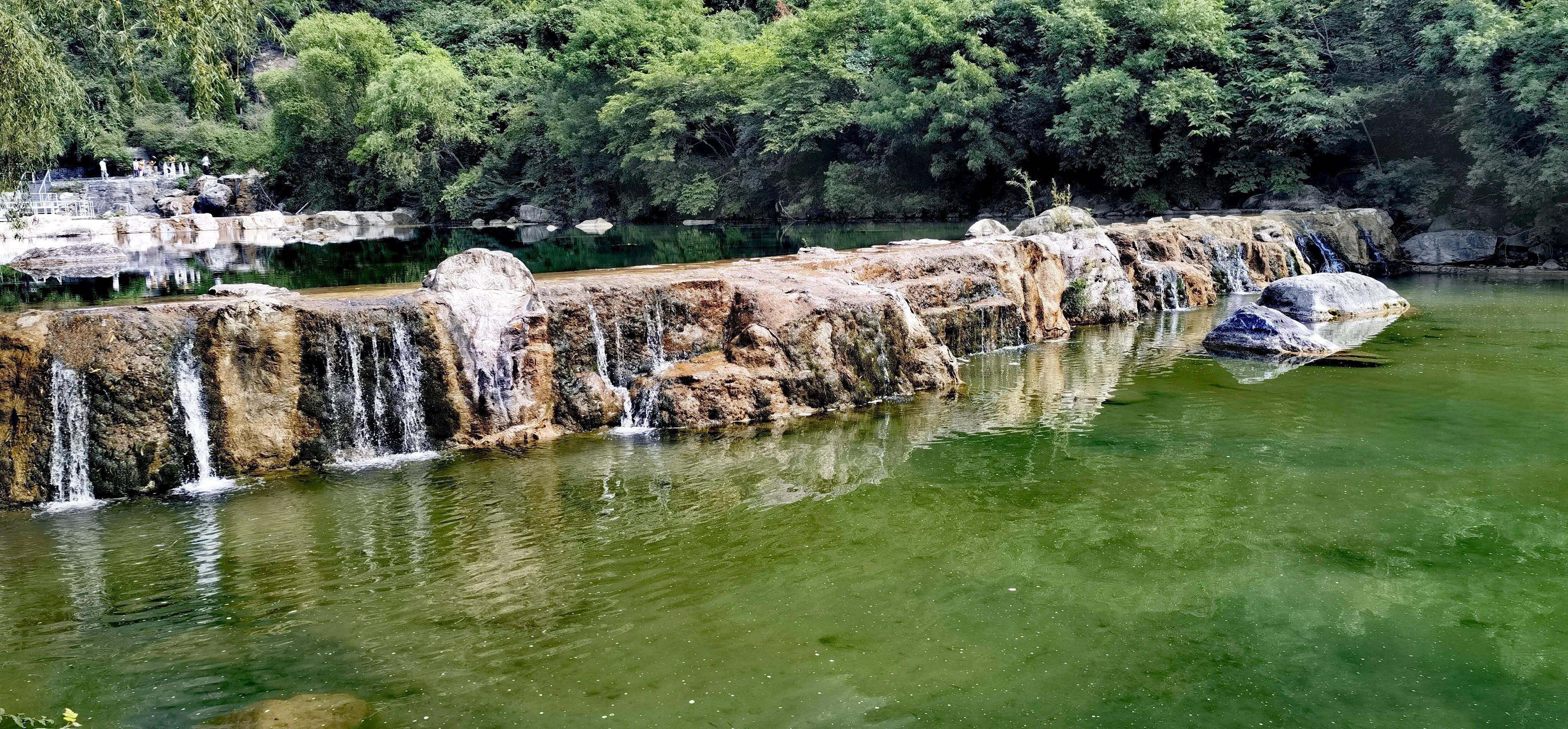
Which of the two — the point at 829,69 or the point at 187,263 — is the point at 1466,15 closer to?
the point at 829,69

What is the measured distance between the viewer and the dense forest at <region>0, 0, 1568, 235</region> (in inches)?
826

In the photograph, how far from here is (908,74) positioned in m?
36.0

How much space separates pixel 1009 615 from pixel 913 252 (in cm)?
979

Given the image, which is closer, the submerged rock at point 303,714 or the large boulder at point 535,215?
the submerged rock at point 303,714

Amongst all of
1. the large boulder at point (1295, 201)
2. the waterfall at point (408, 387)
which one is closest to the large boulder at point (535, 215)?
the large boulder at point (1295, 201)

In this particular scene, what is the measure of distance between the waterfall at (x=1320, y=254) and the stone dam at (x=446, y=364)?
11.5 m

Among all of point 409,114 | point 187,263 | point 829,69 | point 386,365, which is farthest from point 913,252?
point 409,114

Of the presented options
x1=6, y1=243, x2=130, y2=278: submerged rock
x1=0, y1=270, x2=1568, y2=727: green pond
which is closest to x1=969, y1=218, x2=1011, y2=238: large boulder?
x1=0, y1=270, x2=1568, y2=727: green pond

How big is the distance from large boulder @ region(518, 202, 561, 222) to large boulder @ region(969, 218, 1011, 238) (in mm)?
32059

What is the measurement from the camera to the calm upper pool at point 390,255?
2011 cm

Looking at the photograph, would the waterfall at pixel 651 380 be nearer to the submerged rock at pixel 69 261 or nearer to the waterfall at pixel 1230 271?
the waterfall at pixel 1230 271

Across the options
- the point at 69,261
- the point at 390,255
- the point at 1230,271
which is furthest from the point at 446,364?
the point at 69,261

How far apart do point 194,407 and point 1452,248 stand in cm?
2506

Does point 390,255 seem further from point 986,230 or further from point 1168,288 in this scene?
point 1168,288
